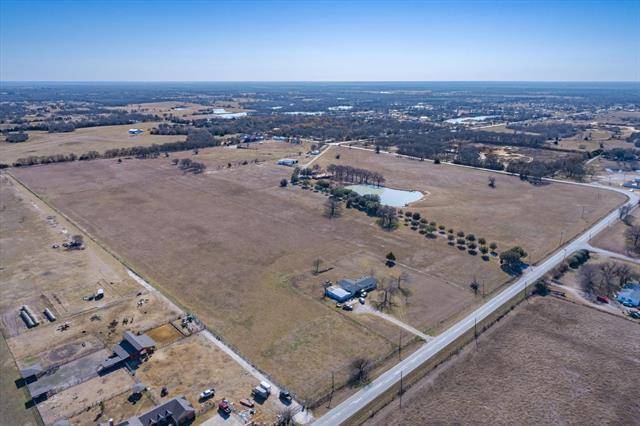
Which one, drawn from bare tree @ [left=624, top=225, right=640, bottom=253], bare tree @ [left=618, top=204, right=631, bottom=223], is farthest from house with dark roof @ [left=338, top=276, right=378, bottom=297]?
bare tree @ [left=618, top=204, right=631, bottom=223]

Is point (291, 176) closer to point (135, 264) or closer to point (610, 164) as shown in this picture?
point (135, 264)

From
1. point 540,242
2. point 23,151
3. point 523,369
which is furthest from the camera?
point 23,151

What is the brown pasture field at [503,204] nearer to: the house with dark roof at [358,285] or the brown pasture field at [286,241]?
the brown pasture field at [286,241]

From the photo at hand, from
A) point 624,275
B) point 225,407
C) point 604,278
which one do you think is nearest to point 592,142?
point 624,275

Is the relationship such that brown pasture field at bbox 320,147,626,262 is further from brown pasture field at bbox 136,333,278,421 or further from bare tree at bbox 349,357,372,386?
brown pasture field at bbox 136,333,278,421

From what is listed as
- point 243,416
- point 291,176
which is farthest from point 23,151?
point 243,416

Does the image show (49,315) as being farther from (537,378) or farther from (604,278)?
(604,278)
